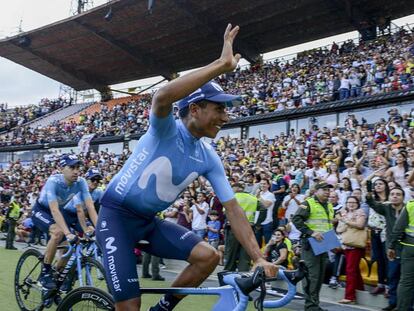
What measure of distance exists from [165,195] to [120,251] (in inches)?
18.3

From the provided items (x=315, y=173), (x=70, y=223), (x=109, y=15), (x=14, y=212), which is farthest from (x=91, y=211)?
(x=109, y=15)

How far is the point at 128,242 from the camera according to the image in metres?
3.47

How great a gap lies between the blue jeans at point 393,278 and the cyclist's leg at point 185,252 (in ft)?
16.1

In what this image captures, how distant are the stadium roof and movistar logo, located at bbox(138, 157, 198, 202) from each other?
24508mm

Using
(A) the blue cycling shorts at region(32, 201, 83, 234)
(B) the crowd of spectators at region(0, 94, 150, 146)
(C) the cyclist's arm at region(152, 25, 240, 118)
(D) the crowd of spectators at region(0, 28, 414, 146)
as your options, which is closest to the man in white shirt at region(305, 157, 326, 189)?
(D) the crowd of spectators at region(0, 28, 414, 146)

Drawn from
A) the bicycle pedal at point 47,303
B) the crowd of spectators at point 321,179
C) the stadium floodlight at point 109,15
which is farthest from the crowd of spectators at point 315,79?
the bicycle pedal at point 47,303

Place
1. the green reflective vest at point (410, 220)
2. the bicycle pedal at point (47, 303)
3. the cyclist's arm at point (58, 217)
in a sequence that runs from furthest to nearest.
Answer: the green reflective vest at point (410, 220) → the bicycle pedal at point (47, 303) → the cyclist's arm at point (58, 217)

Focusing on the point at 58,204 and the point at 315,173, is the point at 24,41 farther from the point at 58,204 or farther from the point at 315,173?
the point at 58,204

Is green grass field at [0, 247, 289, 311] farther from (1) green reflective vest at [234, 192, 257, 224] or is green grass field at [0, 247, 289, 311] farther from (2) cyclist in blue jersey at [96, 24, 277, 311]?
(1) green reflective vest at [234, 192, 257, 224]

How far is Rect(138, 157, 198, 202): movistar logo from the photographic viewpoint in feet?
11.0

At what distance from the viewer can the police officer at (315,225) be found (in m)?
7.75

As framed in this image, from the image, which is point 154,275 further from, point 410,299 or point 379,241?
point 410,299

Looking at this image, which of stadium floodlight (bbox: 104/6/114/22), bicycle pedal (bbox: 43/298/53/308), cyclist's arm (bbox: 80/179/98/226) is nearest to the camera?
bicycle pedal (bbox: 43/298/53/308)

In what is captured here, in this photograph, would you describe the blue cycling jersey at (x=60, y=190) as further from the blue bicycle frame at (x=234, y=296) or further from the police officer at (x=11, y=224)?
the police officer at (x=11, y=224)
